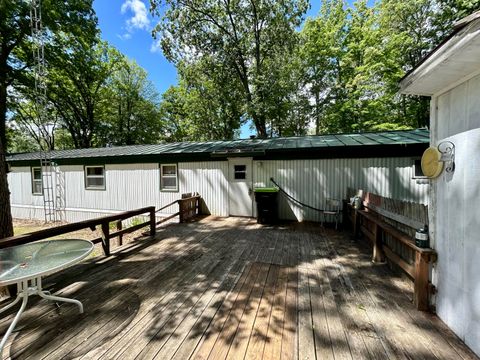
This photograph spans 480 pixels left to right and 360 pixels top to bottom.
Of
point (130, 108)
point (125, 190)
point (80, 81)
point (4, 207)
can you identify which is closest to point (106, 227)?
point (4, 207)

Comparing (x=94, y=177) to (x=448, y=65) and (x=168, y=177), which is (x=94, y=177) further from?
(x=448, y=65)

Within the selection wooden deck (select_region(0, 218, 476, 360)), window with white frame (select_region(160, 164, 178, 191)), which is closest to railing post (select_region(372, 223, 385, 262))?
wooden deck (select_region(0, 218, 476, 360))

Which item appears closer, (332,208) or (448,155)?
(448,155)

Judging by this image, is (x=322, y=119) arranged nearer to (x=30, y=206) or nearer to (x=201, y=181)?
(x=201, y=181)

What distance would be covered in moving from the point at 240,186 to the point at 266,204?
1.39 meters

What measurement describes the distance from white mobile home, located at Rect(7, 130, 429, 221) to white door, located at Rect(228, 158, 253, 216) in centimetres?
4

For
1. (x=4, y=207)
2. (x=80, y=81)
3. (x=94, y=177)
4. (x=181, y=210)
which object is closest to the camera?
(x=4, y=207)

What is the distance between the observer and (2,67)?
37.8ft

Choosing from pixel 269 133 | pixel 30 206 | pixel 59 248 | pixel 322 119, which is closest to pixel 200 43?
pixel 269 133

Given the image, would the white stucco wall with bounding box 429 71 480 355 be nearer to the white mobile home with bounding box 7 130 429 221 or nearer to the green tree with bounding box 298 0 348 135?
the white mobile home with bounding box 7 130 429 221

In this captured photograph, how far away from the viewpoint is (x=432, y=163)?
2.28m

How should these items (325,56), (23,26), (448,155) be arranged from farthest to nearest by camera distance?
(325,56) < (23,26) < (448,155)

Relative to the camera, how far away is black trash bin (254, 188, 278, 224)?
6.43 m

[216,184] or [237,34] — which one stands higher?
[237,34]
